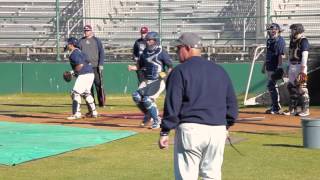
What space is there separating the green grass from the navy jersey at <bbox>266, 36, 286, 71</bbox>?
3.60 meters

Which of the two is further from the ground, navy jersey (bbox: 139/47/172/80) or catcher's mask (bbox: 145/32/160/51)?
catcher's mask (bbox: 145/32/160/51)

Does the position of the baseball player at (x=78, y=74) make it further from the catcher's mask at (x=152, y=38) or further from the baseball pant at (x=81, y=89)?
the catcher's mask at (x=152, y=38)

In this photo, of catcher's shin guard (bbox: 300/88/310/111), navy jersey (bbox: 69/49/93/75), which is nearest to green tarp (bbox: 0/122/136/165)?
navy jersey (bbox: 69/49/93/75)

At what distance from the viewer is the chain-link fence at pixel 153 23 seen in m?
24.3

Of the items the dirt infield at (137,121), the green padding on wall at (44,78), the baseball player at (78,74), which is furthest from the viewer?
the green padding on wall at (44,78)

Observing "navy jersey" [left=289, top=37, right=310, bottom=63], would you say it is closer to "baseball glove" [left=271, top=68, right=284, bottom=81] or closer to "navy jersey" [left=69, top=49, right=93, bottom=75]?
"baseball glove" [left=271, top=68, right=284, bottom=81]

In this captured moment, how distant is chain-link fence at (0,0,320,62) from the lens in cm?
2428

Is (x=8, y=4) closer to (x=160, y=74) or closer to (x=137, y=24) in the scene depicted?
(x=137, y=24)

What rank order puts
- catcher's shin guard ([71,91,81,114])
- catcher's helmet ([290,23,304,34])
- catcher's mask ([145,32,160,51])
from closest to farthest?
catcher's mask ([145,32,160,51]), catcher's helmet ([290,23,304,34]), catcher's shin guard ([71,91,81,114])

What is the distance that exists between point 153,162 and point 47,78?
14497mm

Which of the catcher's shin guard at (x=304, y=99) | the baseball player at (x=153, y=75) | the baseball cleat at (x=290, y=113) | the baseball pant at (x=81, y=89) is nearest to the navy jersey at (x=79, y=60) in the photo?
the baseball pant at (x=81, y=89)

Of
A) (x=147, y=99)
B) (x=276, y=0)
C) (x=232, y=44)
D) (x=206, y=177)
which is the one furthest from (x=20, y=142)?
(x=276, y=0)

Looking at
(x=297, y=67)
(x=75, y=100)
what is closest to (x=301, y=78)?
(x=297, y=67)

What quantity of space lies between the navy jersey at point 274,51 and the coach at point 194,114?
32.0 ft
